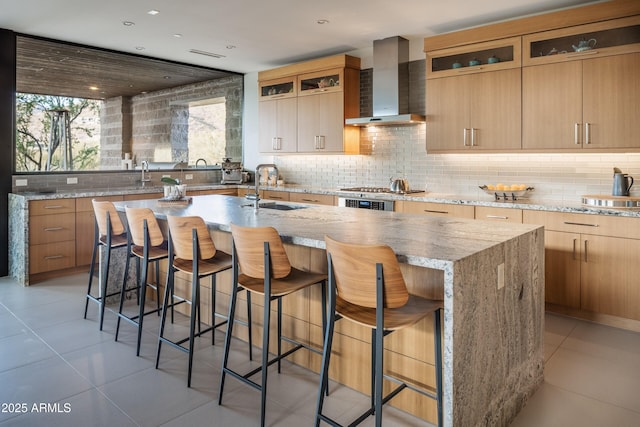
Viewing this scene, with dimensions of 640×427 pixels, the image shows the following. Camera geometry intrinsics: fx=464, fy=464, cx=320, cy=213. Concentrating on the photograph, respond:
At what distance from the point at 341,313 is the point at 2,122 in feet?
16.0

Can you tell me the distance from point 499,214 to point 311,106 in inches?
117

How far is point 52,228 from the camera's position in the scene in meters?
5.09

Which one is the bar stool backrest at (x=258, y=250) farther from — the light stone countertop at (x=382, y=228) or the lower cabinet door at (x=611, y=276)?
the lower cabinet door at (x=611, y=276)

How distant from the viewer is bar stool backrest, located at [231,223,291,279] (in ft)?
7.89

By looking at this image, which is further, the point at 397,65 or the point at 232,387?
the point at 397,65

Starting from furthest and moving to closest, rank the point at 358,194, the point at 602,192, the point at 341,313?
1. the point at 358,194
2. the point at 602,192
3. the point at 341,313

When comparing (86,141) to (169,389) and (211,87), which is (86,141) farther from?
(169,389)

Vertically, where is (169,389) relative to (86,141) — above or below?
below

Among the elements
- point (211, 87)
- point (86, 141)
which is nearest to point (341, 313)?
point (86, 141)

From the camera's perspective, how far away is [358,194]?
5395 millimetres

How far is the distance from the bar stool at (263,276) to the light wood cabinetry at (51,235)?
346cm

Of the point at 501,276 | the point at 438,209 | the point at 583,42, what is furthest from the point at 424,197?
the point at 501,276

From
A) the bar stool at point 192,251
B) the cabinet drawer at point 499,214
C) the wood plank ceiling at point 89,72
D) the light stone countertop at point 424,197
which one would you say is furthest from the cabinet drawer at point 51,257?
the cabinet drawer at point 499,214

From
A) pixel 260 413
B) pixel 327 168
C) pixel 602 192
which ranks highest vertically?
pixel 327 168
